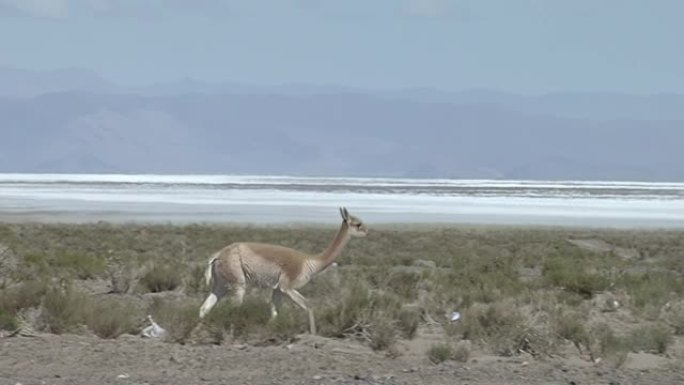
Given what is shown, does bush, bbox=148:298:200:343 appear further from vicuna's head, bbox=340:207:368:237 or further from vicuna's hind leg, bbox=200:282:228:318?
vicuna's head, bbox=340:207:368:237

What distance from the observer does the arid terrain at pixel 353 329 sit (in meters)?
11.0

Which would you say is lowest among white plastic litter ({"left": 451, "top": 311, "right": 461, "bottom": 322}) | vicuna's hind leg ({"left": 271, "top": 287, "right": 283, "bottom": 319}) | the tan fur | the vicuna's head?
white plastic litter ({"left": 451, "top": 311, "right": 461, "bottom": 322})

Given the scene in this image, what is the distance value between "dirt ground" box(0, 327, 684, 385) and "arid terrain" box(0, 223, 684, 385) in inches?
0.7

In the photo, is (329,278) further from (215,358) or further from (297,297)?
(215,358)

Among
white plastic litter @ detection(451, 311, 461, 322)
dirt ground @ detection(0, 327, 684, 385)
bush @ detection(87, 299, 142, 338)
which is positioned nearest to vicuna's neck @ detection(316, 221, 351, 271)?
white plastic litter @ detection(451, 311, 461, 322)

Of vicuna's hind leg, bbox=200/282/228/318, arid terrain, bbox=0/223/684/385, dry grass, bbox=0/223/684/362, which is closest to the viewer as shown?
arid terrain, bbox=0/223/684/385

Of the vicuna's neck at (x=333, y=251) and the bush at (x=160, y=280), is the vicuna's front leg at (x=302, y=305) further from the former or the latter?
the bush at (x=160, y=280)

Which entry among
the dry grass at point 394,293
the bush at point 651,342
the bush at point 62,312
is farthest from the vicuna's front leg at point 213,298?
the bush at point 651,342

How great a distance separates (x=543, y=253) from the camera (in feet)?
103

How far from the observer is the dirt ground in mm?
10547

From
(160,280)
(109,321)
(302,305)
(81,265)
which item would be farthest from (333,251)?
(81,265)

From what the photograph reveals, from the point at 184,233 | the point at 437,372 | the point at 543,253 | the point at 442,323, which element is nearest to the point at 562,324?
the point at 442,323

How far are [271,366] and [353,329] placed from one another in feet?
7.65

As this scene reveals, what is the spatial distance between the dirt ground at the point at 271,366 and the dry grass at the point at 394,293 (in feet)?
1.20
